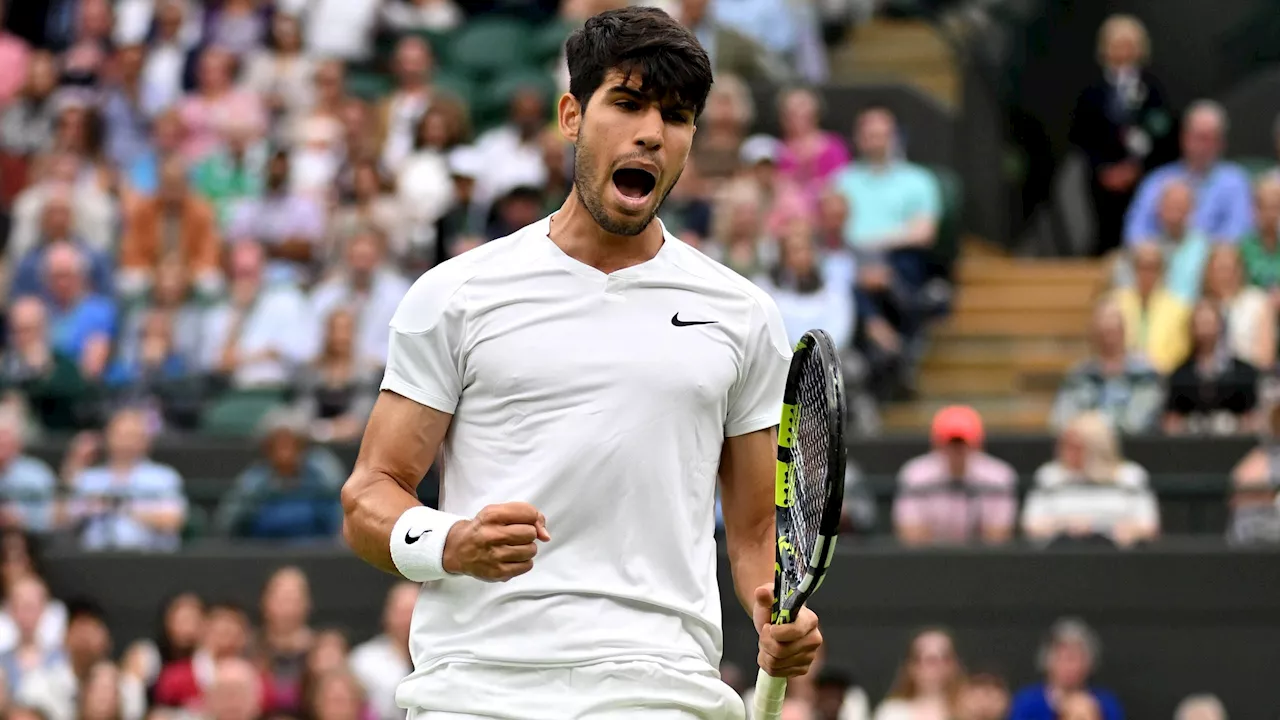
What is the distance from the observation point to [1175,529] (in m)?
10.8

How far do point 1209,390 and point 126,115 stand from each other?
7.11 metres

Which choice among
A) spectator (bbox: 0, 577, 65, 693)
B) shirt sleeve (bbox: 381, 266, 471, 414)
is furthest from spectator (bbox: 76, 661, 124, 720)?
shirt sleeve (bbox: 381, 266, 471, 414)

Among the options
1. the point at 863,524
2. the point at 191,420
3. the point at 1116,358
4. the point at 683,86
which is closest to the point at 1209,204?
the point at 1116,358

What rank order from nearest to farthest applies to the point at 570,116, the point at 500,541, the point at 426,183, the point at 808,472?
the point at 500,541 < the point at 808,472 < the point at 570,116 < the point at 426,183

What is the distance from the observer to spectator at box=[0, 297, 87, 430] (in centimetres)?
1277

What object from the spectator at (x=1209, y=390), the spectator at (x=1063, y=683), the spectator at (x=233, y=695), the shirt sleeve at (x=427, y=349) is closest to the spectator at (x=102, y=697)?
the spectator at (x=233, y=695)

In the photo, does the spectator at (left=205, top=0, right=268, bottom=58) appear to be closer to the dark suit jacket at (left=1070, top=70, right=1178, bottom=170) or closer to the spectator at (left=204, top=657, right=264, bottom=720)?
the dark suit jacket at (left=1070, top=70, right=1178, bottom=170)

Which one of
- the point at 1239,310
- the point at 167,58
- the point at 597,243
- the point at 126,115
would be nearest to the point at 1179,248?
the point at 1239,310

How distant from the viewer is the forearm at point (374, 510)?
4191mm

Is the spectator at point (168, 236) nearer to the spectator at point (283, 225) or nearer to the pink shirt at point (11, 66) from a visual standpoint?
the spectator at point (283, 225)

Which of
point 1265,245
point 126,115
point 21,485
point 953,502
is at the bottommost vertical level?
point 21,485

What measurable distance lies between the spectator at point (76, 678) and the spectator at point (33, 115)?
4.64 metres

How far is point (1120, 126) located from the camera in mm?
13938

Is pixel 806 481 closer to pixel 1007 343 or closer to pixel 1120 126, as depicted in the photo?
pixel 1007 343
